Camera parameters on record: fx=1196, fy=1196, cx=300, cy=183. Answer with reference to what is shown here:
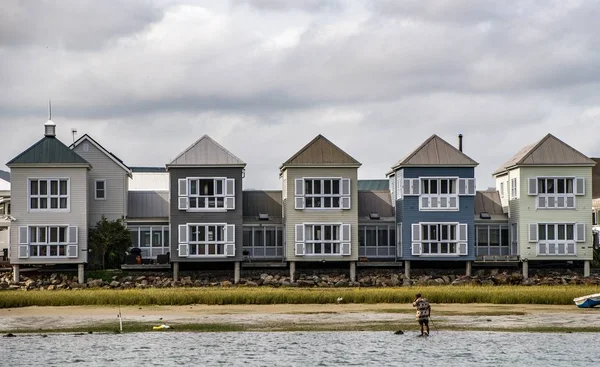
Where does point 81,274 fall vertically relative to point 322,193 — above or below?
below

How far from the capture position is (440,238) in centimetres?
7244

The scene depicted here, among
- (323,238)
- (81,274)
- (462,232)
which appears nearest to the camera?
(81,274)

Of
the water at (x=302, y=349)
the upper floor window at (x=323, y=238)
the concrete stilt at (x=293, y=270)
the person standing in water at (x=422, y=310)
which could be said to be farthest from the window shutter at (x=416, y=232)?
the person standing in water at (x=422, y=310)

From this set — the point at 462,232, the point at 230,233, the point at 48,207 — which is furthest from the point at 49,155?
the point at 462,232

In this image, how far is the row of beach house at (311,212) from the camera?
70625mm

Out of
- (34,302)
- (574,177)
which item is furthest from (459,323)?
(574,177)

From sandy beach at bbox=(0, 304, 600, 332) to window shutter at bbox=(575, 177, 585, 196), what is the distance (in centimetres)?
1771

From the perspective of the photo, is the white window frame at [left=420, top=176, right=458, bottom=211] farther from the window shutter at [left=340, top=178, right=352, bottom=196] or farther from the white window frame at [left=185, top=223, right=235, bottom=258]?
the white window frame at [left=185, top=223, right=235, bottom=258]

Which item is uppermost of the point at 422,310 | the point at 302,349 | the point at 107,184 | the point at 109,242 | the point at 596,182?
the point at 596,182

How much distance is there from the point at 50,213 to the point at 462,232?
24659mm

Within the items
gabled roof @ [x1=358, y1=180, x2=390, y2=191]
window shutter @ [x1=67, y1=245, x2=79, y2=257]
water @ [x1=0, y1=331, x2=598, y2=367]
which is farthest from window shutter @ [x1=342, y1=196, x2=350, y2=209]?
gabled roof @ [x1=358, y1=180, x2=390, y2=191]

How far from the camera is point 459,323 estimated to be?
50.1 meters

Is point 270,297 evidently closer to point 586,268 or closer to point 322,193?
point 322,193

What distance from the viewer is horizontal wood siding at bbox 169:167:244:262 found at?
70.9 meters
